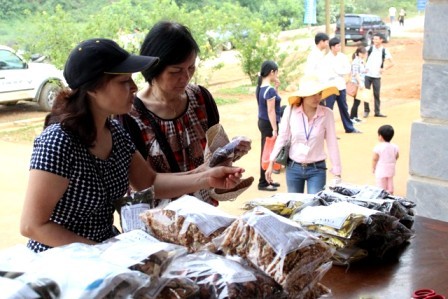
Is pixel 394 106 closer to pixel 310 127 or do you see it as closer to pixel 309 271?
pixel 310 127

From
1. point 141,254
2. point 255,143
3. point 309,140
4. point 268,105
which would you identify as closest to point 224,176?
point 141,254

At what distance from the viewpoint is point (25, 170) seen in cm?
858

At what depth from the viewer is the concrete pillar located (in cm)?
347

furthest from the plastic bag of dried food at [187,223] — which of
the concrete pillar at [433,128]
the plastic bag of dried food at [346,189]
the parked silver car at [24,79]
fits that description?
the parked silver car at [24,79]

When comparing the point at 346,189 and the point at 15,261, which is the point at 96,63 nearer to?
the point at 15,261

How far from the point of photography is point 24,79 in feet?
40.4

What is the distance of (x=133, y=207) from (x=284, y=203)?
515 mm

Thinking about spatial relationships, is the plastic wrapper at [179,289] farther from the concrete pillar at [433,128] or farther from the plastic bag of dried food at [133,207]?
the concrete pillar at [433,128]

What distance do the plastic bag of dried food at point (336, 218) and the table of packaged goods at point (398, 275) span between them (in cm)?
13

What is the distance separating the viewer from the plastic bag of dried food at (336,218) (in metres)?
1.87

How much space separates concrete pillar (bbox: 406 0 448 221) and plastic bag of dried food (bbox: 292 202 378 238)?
1.75 meters

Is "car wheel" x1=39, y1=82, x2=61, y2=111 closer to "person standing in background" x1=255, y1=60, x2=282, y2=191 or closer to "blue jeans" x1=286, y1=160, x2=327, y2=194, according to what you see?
"person standing in background" x1=255, y1=60, x2=282, y2=191

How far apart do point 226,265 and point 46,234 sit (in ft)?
2.38

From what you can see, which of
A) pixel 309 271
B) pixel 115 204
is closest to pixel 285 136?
pixel 115 204
